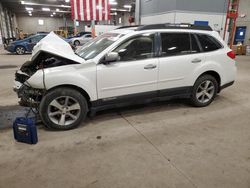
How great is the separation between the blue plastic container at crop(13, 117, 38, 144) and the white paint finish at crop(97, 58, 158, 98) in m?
1.07

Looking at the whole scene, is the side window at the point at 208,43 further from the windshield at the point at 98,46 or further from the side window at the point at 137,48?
the windshield at the point at 98,46

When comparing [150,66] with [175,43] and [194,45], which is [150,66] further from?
[194,45]

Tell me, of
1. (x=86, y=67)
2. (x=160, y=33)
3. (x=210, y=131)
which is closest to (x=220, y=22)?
(x=160, y=33)

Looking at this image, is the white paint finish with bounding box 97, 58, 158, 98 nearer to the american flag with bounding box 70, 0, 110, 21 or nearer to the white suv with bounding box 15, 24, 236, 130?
the white suv with bounding box 15, 24, 236, 130

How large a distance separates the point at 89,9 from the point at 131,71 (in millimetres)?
5226

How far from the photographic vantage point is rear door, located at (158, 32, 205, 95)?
→ 11.5 ft

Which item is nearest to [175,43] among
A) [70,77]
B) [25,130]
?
[70,77]

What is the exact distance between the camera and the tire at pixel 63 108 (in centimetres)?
296

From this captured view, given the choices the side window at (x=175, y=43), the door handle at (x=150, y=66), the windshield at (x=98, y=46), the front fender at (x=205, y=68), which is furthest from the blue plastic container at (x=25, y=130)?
the front fender at (x=205, y=68)

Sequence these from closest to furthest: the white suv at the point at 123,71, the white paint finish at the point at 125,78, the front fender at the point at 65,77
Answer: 1. the front fender at the point at 65,77
2. the white suv at the point at 123,71
3. the white paint finish at the point at 125,78

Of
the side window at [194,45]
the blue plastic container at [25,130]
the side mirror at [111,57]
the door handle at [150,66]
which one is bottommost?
the blue plastic container at [25,130]

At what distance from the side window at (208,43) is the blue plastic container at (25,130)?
3.22 metres

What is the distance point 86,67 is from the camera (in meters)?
3.04

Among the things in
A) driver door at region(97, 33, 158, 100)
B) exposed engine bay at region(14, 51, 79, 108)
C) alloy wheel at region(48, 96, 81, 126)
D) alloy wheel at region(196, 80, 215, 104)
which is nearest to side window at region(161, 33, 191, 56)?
driver door at region(97, 33, 158, 100)
